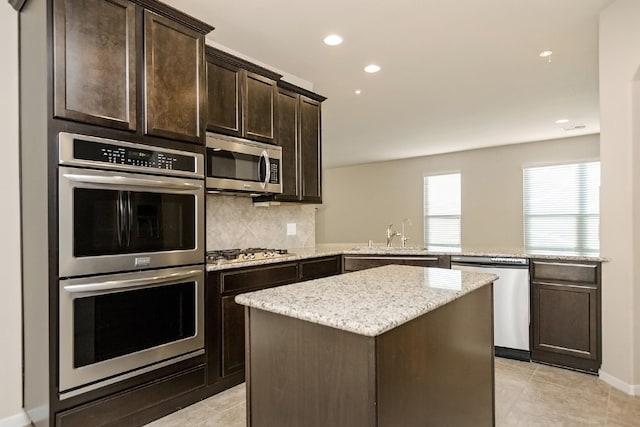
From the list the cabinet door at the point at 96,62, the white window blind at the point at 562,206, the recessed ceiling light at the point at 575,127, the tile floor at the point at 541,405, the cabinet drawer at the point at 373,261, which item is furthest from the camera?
the white window blind at the point at 562,206

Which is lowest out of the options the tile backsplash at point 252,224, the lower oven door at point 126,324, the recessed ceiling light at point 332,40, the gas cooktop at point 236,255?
the lower oven door at point 126,324

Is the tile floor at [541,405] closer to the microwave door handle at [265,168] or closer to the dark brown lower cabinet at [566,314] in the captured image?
the dark brown lower cabinet at [566,314]

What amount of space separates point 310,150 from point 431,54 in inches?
55.1

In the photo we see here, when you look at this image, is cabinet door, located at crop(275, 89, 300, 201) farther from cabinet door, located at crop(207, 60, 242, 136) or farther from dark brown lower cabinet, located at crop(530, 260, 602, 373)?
dark brown lower cabinet, located at crop(530, 260, 602, 373)

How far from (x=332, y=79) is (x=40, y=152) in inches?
110

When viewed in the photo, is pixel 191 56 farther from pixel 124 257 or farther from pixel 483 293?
pixel 483 293

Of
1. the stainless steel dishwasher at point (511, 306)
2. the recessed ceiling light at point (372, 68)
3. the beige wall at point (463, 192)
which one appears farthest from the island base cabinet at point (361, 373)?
the beige wall at point (463, 192)

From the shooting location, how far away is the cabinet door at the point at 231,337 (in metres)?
2.60

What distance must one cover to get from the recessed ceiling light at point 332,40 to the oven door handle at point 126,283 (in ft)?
6.79

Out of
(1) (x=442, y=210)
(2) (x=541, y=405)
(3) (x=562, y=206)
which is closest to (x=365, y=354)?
(2) (x=541, y=405)

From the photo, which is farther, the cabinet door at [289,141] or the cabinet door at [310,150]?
the cabinet door at [310,150]

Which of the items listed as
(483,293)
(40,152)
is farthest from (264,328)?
(40,152)

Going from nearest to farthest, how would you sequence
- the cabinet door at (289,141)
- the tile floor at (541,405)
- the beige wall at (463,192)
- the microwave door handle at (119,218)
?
the microwave door handle at (119,218)
the tile floor at (541,405)
the cabinet door at (289,141)
the beige wall at (463,192)

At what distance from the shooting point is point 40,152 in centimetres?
189
